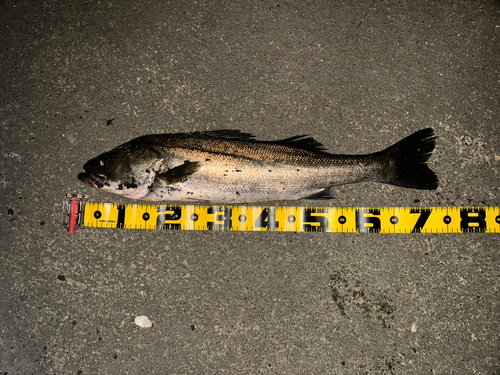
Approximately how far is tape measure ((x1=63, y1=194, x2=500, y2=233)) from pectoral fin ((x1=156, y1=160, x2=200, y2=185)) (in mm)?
550

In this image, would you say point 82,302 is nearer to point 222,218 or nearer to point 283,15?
point 222,218

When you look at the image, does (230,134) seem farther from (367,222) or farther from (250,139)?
(367,222)

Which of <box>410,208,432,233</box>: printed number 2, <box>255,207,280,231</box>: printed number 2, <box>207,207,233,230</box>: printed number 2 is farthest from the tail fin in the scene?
<box>207,207,233,230</box>: printed number 2

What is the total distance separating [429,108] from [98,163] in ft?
11.1

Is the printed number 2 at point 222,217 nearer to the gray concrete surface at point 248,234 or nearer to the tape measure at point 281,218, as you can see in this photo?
the tape measure at point 281,218

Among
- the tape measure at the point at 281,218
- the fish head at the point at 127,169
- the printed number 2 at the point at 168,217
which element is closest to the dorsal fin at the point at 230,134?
the fish head at the point at 127,169

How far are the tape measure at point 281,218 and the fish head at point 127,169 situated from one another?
17.8 inches

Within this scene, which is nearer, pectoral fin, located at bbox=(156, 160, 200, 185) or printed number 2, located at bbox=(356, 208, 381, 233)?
pectoral fin, located at bbox=(156, 160, 200, 185)

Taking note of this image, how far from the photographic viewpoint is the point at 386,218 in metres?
3.05

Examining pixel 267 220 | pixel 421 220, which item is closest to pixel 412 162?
pixel 421 220

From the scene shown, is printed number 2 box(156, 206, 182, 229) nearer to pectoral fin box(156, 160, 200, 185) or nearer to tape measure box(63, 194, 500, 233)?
tape measure box(63, 194, 500, 233)

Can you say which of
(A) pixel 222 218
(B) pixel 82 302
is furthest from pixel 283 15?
(B) pixel 82 302

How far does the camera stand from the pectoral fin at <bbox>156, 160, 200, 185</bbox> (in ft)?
8.64

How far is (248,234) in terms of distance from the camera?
3113mm
